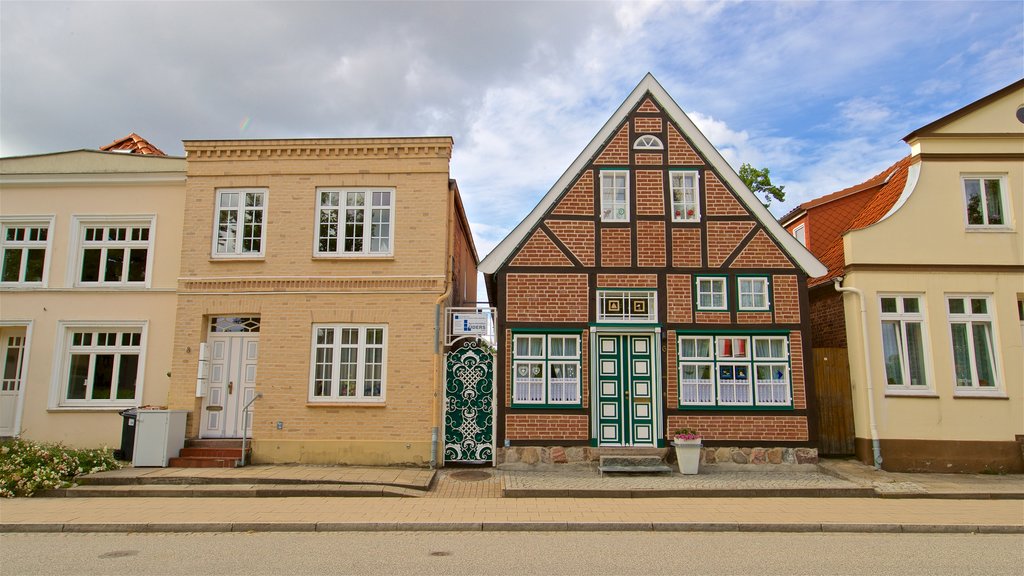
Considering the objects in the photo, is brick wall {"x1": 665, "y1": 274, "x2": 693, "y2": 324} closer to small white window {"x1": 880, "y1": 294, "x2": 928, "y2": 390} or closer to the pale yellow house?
small white window {"x1": 880, "y1": 294, "x2": 928, "y2": 390}

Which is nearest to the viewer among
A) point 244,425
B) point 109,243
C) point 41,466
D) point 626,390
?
point 41,466

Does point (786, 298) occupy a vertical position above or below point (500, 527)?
above

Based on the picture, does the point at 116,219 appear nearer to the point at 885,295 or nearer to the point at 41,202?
the point at 41,202

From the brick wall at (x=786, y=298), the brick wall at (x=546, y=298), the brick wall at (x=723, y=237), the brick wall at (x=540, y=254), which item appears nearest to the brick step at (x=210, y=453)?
the brick wall at (x=546, y=298)

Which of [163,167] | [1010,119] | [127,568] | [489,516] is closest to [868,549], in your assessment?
[489,516]

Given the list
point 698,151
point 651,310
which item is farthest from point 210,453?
point 698,151

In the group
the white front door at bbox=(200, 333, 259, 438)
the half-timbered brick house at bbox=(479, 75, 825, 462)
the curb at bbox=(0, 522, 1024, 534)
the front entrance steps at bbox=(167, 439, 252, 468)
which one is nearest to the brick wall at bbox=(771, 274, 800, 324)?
the half-timbered brick house at bbox=(479, 75, 825, 462)

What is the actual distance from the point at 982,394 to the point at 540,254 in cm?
922

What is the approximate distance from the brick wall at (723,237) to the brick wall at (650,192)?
1142 millimetres

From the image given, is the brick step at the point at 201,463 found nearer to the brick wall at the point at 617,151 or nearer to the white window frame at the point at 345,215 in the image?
the white window frame at the point at 345,215

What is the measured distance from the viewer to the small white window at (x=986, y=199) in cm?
1356

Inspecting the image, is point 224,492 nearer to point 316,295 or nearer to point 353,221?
point 316,295

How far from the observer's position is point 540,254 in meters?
13.3

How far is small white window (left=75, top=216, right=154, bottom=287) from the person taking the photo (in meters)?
14.3
